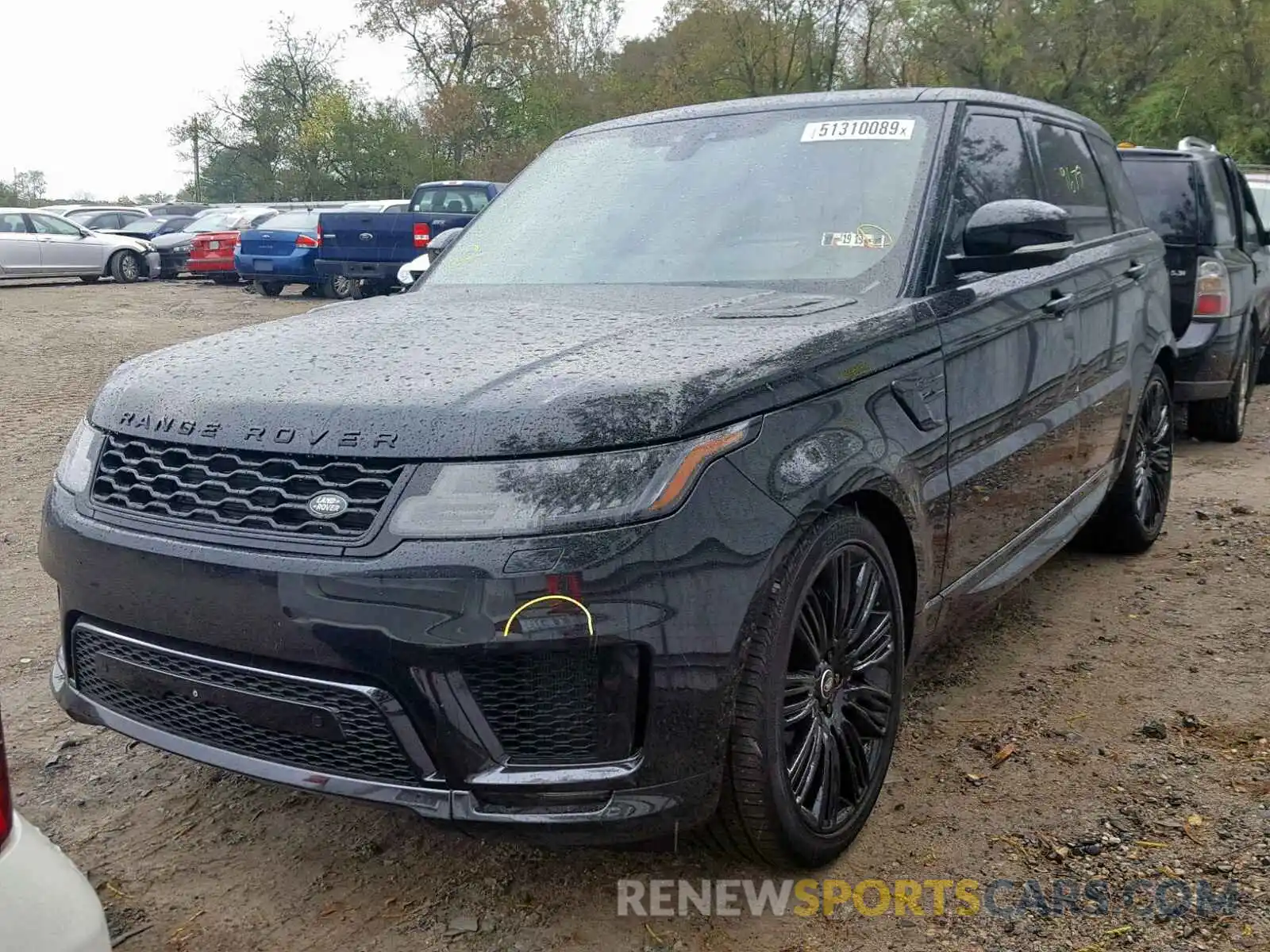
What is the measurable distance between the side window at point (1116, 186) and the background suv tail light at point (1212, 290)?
220 cm

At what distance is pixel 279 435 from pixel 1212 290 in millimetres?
6485

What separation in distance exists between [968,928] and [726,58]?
37.8m

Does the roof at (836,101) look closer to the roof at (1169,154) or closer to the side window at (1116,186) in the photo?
the side window at (1116,186)

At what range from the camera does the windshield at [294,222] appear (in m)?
20.0

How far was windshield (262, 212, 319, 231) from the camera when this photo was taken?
786 inches

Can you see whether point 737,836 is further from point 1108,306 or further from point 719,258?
point 1108,306

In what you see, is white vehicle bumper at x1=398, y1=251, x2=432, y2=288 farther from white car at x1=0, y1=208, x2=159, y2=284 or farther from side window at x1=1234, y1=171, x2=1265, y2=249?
white car at x1=0, y1=208, x2=159, y2=284

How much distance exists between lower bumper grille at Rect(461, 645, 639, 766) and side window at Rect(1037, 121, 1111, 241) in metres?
2.84

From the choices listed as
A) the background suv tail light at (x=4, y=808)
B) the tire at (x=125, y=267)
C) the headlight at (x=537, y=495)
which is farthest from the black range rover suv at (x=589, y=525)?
the tire at (x=125, y=267)

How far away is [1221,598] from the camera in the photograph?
465cm

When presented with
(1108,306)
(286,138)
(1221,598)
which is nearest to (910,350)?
(1108,306)

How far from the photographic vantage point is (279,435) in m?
2.33

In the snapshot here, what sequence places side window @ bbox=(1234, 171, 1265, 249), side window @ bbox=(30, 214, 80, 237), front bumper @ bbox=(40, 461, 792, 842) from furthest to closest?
side window @ bbox=(30, 214, 80, 237) → side window @ bbox=(1234, 171, 1265, 249) → front bumper @ bbox=(40, 461, 792, 842)

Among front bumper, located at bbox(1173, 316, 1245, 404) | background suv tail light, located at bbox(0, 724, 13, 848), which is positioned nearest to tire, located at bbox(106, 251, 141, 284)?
front bumper, located at bbox(1173, 316, 1245, 404)
